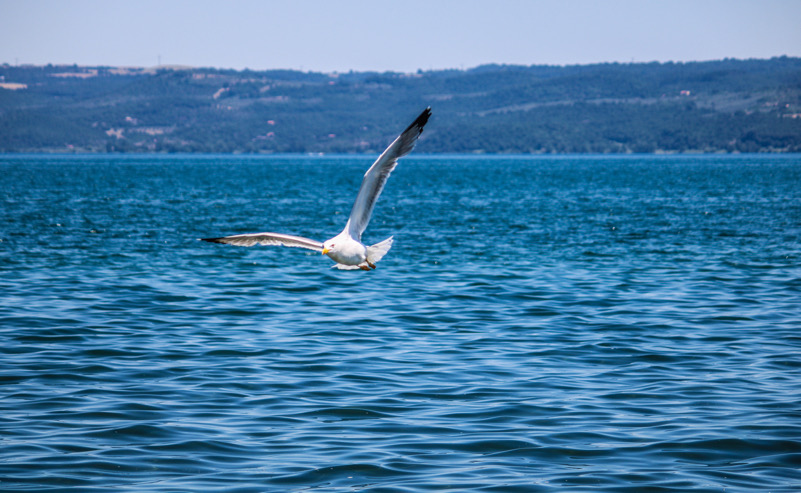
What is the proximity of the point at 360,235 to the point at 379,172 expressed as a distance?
123 cm

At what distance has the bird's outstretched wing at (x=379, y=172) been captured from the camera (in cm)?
1150

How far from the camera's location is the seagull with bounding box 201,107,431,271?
11703mm

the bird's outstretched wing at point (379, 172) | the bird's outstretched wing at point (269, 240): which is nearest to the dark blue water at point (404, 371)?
the bird's outstretched wing at point (269, 240)

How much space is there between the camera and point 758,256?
88.0 ft

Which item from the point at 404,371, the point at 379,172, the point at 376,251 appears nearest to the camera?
the point at 379,172

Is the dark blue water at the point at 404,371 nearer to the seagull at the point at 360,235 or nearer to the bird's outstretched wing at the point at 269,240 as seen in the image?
the seagull at the point at 360,235

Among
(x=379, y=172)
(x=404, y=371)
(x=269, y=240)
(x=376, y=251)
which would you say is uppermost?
(x=379, y=172)

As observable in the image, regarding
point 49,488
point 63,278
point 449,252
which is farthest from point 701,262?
point 49,488

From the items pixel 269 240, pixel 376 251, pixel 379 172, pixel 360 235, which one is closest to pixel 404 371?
pixel 376 251

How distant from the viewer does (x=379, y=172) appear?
12375 mm

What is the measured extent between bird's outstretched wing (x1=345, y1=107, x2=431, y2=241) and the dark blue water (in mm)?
2226

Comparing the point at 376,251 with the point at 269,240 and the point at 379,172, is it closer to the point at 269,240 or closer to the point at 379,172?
the point at 379,172

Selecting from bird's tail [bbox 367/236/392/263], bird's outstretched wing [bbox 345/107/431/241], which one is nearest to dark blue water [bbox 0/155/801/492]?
bird's tail [bbox 367/236/392/263]

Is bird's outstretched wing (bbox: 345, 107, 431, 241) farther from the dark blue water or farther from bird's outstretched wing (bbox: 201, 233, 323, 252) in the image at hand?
the dark blue water
